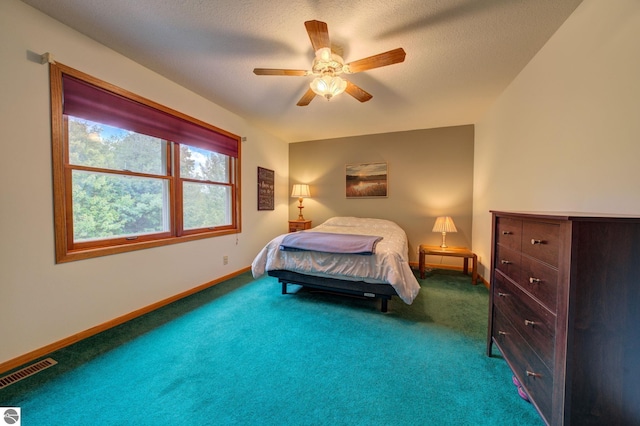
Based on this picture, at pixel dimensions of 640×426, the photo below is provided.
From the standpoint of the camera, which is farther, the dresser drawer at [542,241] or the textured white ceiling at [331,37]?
the textured white ceiling at [331,37]

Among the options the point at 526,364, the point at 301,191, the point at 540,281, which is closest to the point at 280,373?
the point at 526,364

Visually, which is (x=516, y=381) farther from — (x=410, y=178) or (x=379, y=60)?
(x=410, y=178)

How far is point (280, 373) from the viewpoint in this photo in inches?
59.2

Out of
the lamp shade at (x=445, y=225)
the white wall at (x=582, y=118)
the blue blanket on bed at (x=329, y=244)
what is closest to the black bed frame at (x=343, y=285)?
the blue blanket on bed at (x=329, y=244)

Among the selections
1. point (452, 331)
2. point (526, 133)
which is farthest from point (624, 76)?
point (452, 331)

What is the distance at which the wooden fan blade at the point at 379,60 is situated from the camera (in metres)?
1.59

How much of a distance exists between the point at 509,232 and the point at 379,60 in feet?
4.83

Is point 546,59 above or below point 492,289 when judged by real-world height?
above

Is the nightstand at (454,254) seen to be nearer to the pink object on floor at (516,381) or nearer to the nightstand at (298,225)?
the pink object on floor at (516,381)

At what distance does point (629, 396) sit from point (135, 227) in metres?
3.41

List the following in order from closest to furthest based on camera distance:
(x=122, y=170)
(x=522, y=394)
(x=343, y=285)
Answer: (x=522, y=394)
(x=122, y=170)
(x=343, y=285)

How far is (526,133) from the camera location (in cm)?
218

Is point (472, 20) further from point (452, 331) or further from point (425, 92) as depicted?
point (452, 331)

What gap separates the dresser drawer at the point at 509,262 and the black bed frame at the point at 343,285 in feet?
3.07
